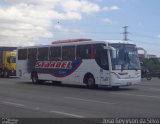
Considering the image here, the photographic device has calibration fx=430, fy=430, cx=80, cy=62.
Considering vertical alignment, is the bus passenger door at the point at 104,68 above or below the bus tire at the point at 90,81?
above

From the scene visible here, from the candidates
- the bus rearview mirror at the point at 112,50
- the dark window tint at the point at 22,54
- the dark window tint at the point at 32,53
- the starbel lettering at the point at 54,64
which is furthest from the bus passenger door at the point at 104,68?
the dark window tint at the point at 22,54

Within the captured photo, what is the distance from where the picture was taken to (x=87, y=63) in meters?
26.8

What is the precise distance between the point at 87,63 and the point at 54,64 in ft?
13.3

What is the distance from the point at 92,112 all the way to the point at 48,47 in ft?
55.6

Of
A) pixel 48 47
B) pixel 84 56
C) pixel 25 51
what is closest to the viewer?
pixel 84 56

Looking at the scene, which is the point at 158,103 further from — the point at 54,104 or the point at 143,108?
the point at 54,104

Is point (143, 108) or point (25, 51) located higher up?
point (25, 51)

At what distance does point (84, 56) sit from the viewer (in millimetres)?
27109

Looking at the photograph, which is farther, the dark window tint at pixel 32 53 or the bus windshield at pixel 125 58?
the dark window tint at pixel 32 53

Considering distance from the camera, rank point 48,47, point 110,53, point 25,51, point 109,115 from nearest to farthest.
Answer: point 109,115 → point 110,53 → point 48,47 → point 25,51

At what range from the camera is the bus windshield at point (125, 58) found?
2517cm

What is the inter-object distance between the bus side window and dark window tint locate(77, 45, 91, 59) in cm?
238

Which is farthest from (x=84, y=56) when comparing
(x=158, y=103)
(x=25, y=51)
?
(x=158, y=103)

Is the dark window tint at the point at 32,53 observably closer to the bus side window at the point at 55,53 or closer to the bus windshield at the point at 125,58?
the bus side window at the point at 55,53
